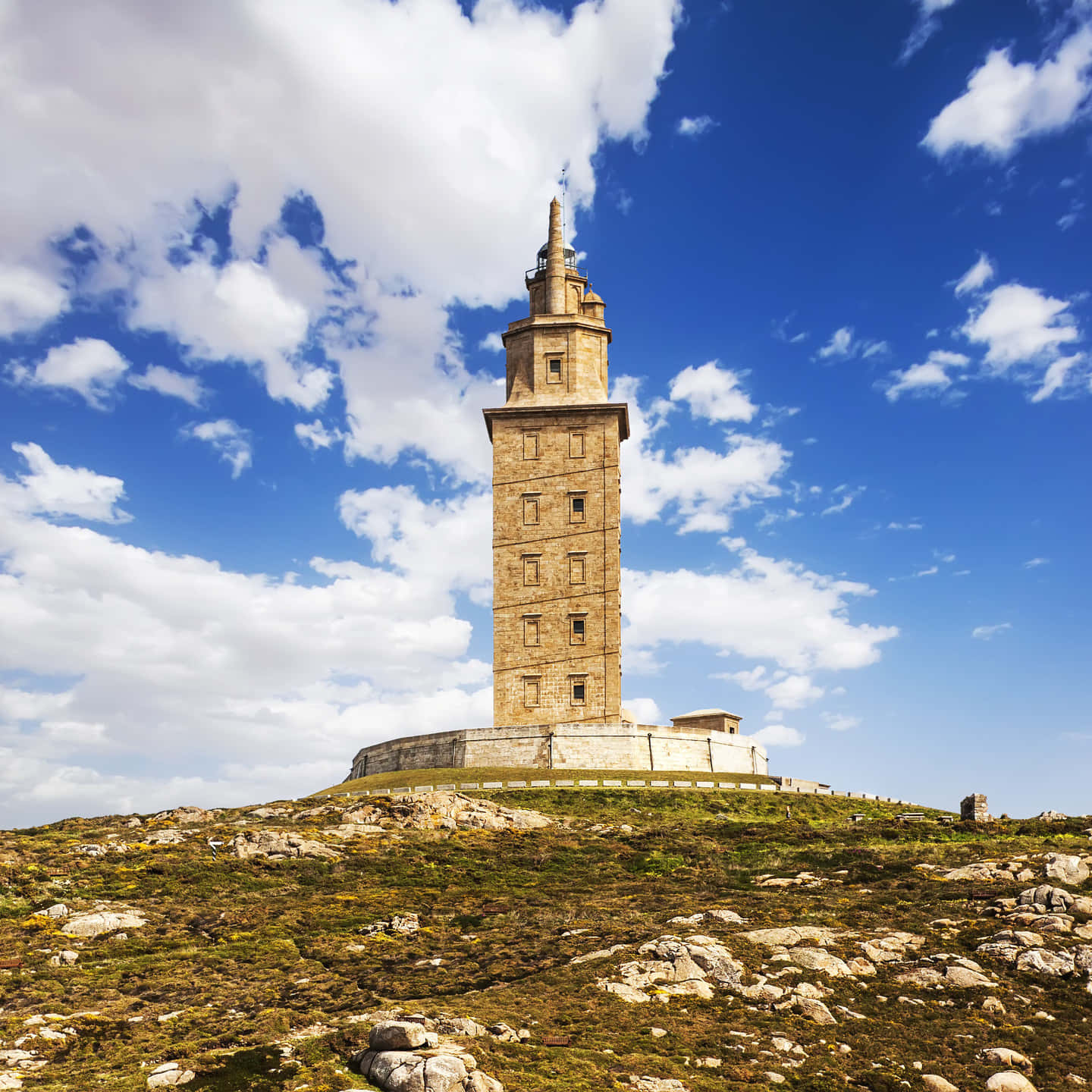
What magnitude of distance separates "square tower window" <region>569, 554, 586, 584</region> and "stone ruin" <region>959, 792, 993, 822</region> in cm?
2960

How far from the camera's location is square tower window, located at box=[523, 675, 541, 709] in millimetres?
64688

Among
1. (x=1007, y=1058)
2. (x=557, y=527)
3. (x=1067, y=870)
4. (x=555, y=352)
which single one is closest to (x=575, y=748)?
(x=557, y=527)

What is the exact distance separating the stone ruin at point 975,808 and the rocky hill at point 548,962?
9.46 feet

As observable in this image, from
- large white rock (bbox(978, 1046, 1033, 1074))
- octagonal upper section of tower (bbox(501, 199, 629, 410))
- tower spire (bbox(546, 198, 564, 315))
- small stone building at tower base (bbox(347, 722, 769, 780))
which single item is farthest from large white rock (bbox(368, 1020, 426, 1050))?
tower spire (bbox(546, 198, 564, 315))

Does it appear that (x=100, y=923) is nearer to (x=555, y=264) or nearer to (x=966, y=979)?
(x=966, y=979)

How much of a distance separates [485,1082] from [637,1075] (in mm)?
2945

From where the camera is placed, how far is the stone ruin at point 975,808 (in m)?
42.8

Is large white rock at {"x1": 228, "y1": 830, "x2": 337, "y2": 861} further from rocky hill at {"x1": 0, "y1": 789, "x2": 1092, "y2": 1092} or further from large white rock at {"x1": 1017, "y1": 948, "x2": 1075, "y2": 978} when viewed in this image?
large white rock at {"x1": 1017, "y1": 948, "x2": 1075, "y2": 978}

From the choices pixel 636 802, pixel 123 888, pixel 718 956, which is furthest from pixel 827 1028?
pixel 636 802

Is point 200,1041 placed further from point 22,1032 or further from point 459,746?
point 459,746

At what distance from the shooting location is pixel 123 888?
32125mm

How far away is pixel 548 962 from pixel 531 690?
4178 centimetres

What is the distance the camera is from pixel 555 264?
74250 millimetres

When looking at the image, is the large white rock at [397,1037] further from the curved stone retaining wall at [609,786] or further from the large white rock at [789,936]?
the curved stone retaining wall at [609,786]
